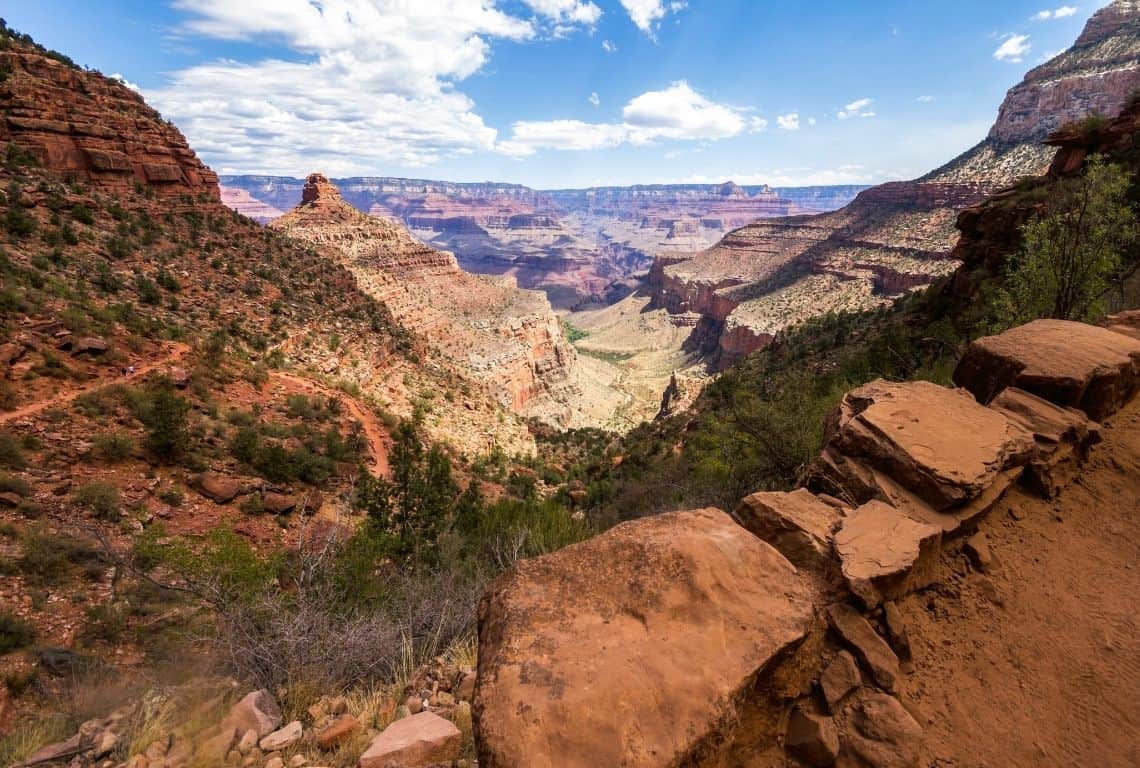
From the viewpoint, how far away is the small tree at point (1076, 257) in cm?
1312

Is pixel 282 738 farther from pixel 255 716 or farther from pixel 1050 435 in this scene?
pixel 1050 435

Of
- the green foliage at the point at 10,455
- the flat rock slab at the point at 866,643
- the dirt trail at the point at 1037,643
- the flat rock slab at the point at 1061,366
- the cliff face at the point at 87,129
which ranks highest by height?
the cliff face at the point at 87,129

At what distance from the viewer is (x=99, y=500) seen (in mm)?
10680

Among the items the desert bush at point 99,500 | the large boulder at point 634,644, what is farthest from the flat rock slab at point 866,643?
the desert bush at point 99,500

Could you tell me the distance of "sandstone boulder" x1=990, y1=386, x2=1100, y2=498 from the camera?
5.79m

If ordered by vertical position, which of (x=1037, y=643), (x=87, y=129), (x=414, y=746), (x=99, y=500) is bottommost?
(x=99, y=500)

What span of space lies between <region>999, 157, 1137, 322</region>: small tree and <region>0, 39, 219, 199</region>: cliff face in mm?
41203

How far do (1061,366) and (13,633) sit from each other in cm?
1540

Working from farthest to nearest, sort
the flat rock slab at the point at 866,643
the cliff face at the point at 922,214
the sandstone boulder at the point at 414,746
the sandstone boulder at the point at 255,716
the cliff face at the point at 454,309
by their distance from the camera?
1. the cliff face at the point at 922,214
2. the cliff face at the point at 454,309
3. the sandstone boulder at the point at 255,716
4. the sandstone boulder at the point at 414,746
5. the flat rock slab at the point at 866,643

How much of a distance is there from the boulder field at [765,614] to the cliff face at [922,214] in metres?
63.7

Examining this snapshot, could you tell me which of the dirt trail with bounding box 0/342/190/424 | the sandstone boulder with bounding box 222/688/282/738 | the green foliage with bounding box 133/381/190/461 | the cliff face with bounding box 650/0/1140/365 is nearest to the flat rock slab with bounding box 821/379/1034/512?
the sandstone boulder with bounding box 222/688/282/738

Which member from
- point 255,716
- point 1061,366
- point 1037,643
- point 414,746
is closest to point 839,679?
point 1037,643

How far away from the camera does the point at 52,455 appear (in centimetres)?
1137

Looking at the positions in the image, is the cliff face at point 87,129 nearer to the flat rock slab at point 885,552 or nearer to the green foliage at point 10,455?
the green foliage at point 10,455
